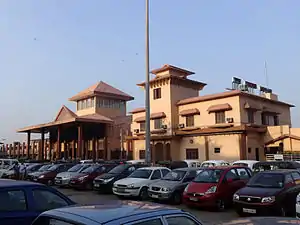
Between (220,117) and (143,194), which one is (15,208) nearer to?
(143,194)

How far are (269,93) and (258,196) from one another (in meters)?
31.6

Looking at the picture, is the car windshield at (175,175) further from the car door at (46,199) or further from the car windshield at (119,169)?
the car door at (46,199)

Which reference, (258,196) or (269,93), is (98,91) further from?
(258,196)

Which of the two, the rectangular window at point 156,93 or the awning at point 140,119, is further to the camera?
the awning at point 140,119

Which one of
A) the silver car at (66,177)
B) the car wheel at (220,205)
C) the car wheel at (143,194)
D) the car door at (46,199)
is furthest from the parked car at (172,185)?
the car door at (46,199)

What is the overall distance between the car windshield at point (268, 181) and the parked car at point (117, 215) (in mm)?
8818

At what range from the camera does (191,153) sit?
37.5m

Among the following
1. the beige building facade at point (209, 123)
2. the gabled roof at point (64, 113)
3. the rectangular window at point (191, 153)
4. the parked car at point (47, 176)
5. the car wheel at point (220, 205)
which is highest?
the gabled roof at point (64, 113)

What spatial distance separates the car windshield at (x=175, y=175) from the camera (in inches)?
603

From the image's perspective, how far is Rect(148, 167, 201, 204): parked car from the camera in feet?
46.8

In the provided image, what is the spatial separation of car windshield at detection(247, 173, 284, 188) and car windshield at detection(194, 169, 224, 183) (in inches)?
58.1

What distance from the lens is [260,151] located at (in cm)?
3466

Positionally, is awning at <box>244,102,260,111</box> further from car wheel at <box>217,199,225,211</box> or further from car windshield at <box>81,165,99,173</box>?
car wheel at <box>217,199,225,211</box>

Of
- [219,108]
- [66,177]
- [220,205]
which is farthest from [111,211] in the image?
[219,108]
